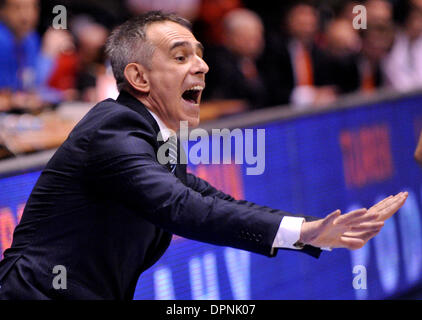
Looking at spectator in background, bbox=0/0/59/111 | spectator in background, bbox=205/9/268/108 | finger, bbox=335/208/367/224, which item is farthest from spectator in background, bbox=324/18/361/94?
finger, bbox=335/208/367/224

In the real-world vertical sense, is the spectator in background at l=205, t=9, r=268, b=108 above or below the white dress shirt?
above

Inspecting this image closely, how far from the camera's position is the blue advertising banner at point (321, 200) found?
4.04 m

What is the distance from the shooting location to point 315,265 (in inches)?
184

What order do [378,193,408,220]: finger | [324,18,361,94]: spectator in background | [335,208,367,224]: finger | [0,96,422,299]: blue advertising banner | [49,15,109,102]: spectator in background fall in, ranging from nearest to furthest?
[335,208,367,224]: finger
[378,193,408,220]: finger
[0,96,422,299]: blue advertising banner
[49,15,109,102]: spectator in background
[324,18,361,94]: spectator in background

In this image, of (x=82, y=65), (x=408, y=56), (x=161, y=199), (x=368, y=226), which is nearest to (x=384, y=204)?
(x=368, y=226)

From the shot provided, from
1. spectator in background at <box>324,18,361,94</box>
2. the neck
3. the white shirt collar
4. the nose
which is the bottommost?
the white shirt collar

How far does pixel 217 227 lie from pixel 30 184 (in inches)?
53.3

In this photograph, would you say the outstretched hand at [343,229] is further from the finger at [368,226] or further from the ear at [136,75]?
the ear at [136,75]

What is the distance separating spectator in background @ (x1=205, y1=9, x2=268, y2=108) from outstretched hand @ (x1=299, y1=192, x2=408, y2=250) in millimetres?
3787

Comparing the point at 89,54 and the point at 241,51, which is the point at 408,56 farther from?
the point at 89,54

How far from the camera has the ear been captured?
103 inches

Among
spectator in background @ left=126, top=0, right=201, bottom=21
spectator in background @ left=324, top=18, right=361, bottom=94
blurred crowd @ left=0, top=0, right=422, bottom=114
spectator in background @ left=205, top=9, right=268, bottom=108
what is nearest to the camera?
blurred crowd @ left=0, top=0, right=422, bottom=114

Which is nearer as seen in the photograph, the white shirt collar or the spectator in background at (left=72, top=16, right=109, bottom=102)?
the white shirt collar

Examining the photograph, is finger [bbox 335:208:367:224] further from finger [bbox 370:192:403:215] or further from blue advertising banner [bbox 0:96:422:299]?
blue advertising banner [bbox 0:96:422:299]
